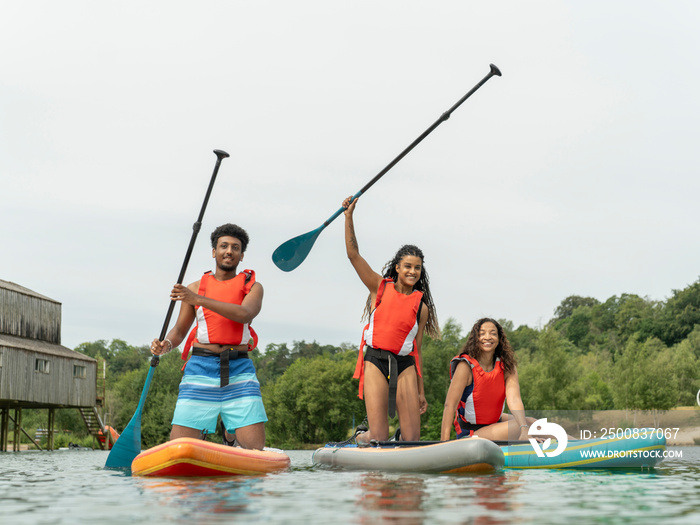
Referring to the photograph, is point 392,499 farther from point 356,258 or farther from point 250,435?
point 356,258

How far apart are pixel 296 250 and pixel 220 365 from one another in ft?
9.64

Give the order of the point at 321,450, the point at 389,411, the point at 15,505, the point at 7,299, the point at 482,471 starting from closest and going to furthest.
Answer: the point at 15,505 < the point at 482,471 < the point at 389,411 < the point at 321,450 < the point at 7,299

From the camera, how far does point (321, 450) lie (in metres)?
9.65

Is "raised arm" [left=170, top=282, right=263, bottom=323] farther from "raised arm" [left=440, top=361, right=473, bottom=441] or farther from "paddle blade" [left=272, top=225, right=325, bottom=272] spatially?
"paddle blade" [left=272, top=225, right=325, bottom=272]

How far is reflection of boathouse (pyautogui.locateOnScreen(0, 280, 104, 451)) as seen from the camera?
3238 cm

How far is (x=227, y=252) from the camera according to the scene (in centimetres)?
759

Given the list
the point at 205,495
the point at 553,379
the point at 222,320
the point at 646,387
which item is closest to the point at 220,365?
the point at 222,320

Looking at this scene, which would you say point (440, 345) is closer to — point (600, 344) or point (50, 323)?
point (50, 323)

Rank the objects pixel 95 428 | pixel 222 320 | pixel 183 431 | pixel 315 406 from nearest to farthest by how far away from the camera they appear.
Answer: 1. pixel 183 431
2. pixel 222 320
3. pixel 95 428
4. pixel 315 406

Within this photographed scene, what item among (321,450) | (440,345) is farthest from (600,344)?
(321,450)

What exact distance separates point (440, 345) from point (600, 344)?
5915 cm

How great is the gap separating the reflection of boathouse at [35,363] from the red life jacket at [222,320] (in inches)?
1059

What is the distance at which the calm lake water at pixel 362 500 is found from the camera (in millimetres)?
3881

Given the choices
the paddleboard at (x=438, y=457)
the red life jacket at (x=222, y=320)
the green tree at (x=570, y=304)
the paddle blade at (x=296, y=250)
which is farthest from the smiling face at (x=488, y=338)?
the green tree at (x=570, y=304)
